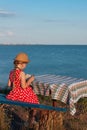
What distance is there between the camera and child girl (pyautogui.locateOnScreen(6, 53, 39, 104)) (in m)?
7.36

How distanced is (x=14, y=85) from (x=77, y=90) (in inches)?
48.3

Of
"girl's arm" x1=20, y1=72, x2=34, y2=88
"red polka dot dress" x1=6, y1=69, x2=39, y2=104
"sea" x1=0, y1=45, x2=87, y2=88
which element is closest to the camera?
"girl's arm" x1=20, y1=72, x2=34, y2=88

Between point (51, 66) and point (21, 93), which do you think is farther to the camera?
point (51, 66)

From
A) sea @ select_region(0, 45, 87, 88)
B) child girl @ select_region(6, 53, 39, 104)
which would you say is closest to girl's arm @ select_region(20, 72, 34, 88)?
child girl @ select_region(6, 53, 39, 104)

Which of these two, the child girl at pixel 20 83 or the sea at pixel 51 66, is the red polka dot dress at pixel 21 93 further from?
the sea at pixel 51 66

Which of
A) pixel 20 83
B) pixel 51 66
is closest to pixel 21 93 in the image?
pixel 20 83

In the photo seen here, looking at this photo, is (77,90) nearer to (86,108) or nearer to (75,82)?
(75,82)

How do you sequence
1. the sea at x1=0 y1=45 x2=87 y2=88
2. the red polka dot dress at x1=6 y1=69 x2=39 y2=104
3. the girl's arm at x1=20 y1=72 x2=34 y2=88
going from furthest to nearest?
the sea at x1=0 y1=45 x2=87 y2=88 → the red polka dot dress at x1=6 y1=69 x2=39 y2=104 → the girl's arm at x1=20 y1=72 x2=34 y2=88

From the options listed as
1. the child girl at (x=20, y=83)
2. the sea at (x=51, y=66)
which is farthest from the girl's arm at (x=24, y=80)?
the sea at (x=51, y=66)

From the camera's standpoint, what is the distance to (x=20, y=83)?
7.41 m

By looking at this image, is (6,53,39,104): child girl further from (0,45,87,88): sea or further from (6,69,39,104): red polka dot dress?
(0,45,87,88): sea

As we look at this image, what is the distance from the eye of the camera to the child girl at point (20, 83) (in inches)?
290

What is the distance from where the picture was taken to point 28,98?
7.46 m

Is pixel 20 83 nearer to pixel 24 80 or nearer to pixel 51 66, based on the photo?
pixel 24 80
